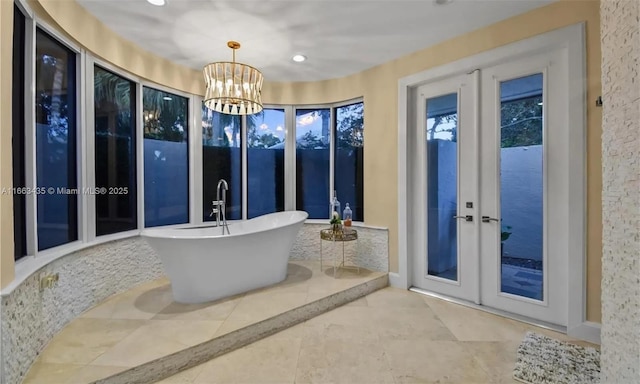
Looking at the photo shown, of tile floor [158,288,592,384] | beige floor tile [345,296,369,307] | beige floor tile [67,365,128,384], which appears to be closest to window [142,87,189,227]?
beige floor tile [67,365,128,384]

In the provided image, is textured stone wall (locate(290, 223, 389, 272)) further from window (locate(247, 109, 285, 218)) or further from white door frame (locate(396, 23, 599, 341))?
white door frame (locate(396, 23, 599, 341))

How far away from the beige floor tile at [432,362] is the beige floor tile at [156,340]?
134 cm

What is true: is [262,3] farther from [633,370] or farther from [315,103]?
[633,370]

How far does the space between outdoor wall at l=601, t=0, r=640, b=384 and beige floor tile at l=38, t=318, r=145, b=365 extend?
2807 mm

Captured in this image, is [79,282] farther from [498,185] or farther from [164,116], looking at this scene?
[498,185]

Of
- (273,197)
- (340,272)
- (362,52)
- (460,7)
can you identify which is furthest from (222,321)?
(460,7)

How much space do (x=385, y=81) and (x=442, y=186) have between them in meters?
1.42

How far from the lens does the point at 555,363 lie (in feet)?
6.34

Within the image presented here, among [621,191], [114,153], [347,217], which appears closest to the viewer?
[621,191]

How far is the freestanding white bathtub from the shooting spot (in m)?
2.52

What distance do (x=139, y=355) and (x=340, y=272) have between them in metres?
2.23

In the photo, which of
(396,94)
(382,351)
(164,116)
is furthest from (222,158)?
(382,351)

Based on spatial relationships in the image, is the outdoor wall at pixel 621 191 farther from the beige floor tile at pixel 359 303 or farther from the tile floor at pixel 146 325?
the tile floor at pixel 146 325

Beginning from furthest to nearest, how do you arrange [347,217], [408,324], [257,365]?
[347,217], [408,324], [257,365]
